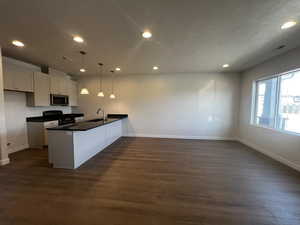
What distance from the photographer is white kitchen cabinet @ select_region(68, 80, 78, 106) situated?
5.82 meters

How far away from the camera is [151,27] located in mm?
2238

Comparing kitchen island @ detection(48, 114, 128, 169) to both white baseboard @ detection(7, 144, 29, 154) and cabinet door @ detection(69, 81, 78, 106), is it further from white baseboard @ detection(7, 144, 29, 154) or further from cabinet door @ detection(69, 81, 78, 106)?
cabinet door @ detection(69, 81, 78, 106)

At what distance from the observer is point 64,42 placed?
9.21 ft

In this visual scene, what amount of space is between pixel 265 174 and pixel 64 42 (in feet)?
15.9

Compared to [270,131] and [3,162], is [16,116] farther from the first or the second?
[270,131]

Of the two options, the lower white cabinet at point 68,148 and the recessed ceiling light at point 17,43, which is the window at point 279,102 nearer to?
the lower white cabinet at point 68,148

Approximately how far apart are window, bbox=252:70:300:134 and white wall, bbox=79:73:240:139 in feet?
3.46

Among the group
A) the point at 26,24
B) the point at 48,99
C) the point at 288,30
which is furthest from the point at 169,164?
the point at 48,99

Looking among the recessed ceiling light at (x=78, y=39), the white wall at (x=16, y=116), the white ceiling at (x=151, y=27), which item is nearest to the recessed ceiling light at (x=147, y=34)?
the white ceiling at (x=151, y=27)

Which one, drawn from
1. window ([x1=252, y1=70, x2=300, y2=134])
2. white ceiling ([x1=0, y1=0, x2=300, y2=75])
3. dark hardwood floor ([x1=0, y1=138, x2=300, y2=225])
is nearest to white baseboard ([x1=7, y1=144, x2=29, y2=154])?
dark hardwood floor ([x1=0, y1=138, x2=300, y2=225])

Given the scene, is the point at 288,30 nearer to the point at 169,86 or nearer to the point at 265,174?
the point at 265,174

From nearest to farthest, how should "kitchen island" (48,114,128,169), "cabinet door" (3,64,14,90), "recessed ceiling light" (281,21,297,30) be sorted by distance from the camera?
"recessed ceiling light" (281,21,297,30)
"kitchen island" (48,114,128,169)
"cabinet door" (3,64,14,90)

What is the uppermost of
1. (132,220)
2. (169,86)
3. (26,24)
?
(26,24)

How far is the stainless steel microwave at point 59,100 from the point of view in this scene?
4980 millimetres
